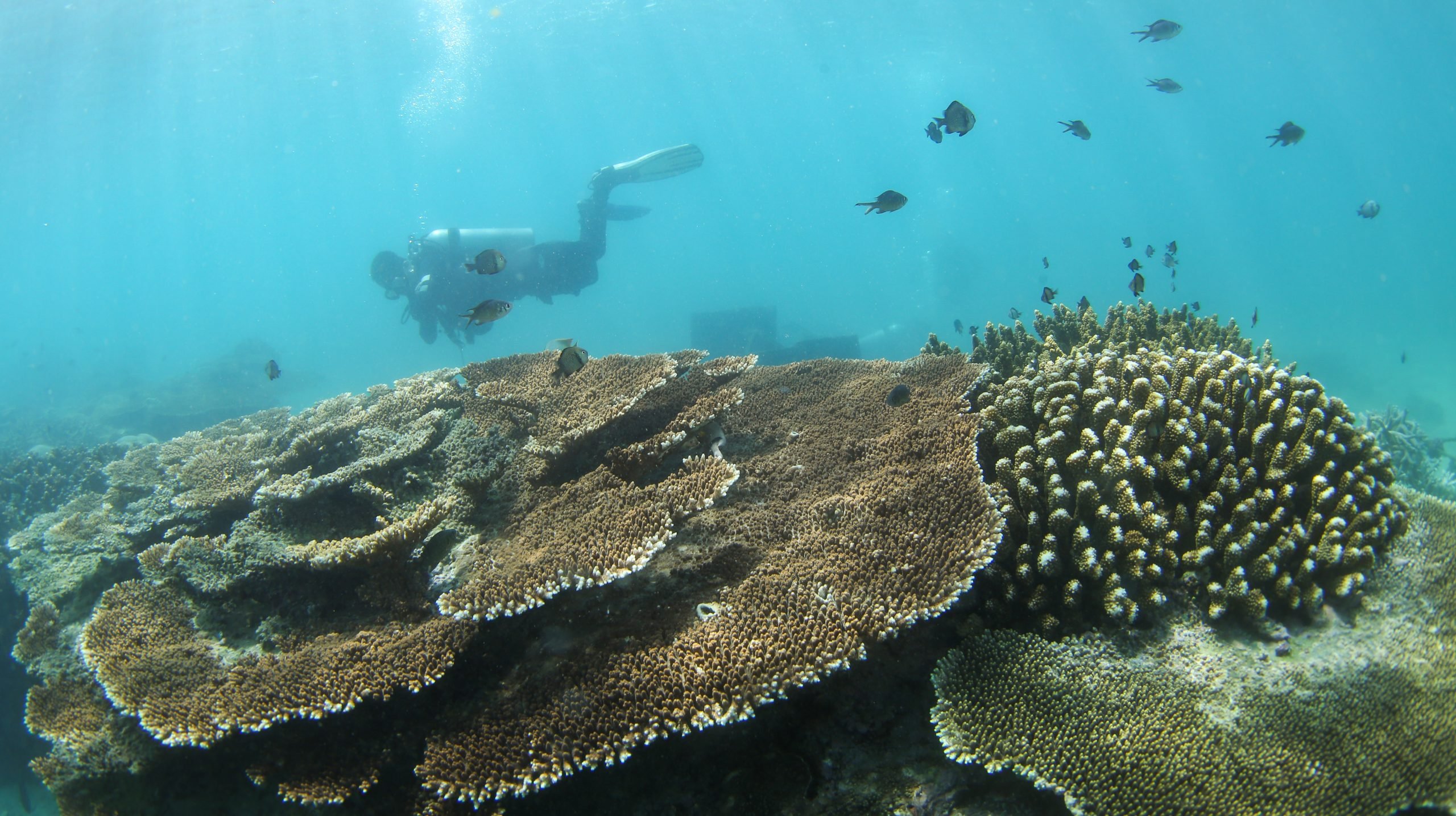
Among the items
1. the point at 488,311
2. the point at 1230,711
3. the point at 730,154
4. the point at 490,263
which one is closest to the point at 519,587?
the point at 1230,711

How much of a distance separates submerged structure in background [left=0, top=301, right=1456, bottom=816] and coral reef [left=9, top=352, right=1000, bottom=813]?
2 centimetres

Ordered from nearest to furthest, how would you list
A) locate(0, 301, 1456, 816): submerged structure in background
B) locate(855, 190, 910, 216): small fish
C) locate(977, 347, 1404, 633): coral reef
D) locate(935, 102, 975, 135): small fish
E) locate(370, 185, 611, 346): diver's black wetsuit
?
locate(0, 301, 1456, 816): submerged structure in background
locate(977, 347, 1404, 633): coral reef
locate(935, 102, 975, 135): small fish
locate(855, 190, 910, 216): small fish
locate(370, 185, 611, 346): diver's black wetsuit

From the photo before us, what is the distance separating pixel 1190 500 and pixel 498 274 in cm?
1684

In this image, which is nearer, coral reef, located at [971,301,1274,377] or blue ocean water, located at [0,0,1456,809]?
coral reef, located at [971,301,1274,377]

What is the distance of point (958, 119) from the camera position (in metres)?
7.12

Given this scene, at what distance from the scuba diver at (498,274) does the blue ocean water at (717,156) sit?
54.5ft

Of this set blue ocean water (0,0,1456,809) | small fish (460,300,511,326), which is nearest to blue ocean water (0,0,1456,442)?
blue ocean water (0,0,1456,809)

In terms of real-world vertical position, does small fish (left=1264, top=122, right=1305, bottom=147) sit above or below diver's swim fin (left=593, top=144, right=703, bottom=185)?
above

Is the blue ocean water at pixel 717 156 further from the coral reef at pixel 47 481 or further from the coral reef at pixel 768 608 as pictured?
the coral reef at pixel 768 608

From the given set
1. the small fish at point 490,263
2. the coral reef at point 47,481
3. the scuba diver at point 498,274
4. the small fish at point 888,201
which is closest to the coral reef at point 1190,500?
the small fish at point 888,201

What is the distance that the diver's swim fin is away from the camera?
21431mm

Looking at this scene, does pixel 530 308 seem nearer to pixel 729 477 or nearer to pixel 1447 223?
pixel 729 477

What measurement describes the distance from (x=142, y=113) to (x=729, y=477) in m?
68.4

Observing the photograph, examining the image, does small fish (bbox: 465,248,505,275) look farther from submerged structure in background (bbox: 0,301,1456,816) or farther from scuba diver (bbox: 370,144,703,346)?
scuba diver (bbox: 370,144,703,346)
